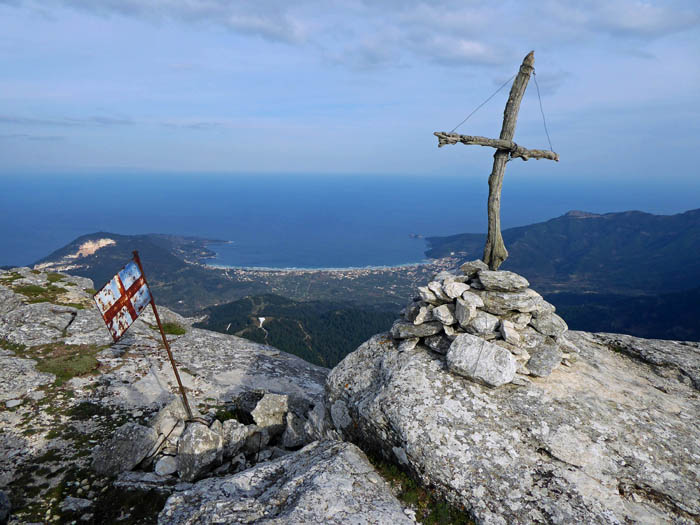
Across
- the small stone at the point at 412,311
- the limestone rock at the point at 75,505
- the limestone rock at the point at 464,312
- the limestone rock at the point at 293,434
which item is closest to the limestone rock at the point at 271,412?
the limestone rock at the point at 293,434

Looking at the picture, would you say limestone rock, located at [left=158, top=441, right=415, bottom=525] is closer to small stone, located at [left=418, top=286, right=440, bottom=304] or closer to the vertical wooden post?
small stone, located at [left=418, top=286, right=440, bottom=304]

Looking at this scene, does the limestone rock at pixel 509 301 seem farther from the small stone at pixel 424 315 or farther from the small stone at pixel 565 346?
the small stone at pixel 424 315

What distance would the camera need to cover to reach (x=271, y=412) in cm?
1303

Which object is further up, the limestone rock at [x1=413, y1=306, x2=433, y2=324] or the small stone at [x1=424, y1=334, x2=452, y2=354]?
the limestone rock at [x1=413, y1=306, x2=433, y2=324]

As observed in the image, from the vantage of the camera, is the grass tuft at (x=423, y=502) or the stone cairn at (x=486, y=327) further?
the stone cairn at (x=486, y=327)

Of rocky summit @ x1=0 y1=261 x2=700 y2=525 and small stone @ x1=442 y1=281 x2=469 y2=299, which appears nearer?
rocky summit @ x1=0 y1=261 x2=700 y2=525

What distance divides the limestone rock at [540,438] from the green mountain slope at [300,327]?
262 ft

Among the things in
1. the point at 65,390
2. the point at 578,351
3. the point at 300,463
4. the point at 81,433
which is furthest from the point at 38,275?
the point at 578,351

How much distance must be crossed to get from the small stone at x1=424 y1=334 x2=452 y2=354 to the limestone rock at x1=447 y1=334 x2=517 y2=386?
77cm

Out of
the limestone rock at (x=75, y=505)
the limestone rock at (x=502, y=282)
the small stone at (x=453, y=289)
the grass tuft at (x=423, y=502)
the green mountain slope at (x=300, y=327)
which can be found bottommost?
the green mountain slope at (x=300, y=327)

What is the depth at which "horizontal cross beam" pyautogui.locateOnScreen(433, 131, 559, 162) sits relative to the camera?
10.9 metres

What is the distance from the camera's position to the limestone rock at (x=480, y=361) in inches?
372

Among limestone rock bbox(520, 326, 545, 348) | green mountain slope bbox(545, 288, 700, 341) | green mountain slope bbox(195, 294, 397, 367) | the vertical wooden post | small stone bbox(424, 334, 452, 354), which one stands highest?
the vertical wooden post

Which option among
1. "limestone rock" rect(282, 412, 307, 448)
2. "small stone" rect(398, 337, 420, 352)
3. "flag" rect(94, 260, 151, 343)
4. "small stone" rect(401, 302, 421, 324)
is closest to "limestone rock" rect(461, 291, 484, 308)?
"small stone" rect(401, 302, 421, 324)
